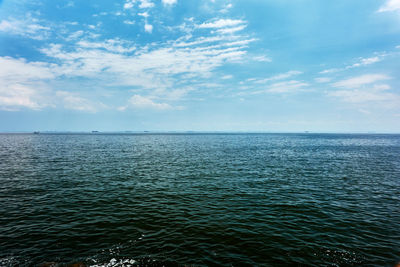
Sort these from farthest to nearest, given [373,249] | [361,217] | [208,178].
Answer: [208,178] → [361,217] → [373,249]

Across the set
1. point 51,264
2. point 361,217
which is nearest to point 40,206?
point 51,264

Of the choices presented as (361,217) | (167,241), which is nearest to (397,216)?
(361,217)

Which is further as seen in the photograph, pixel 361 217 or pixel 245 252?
pixel 361 217

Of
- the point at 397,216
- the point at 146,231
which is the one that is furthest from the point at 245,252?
the point at 397,216

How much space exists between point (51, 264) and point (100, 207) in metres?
10.4

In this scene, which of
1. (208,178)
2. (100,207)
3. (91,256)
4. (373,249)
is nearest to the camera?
(91,256)

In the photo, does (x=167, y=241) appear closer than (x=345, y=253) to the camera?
No

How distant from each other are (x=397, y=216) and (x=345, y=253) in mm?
12521

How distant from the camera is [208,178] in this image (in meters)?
38.4

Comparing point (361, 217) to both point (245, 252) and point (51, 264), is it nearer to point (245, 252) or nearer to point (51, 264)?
point (245, 252)

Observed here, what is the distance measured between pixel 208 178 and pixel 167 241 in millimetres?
22835

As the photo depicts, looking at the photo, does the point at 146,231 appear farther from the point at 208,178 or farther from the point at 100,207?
the point at 208,178

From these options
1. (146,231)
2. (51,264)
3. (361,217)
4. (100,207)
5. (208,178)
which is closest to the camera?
(51,264)

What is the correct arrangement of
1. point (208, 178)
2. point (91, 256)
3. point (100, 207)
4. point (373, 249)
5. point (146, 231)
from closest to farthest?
point (91, 256) < point (373, 249) < point (146, 231) < point (100, 207) < point (208, 178)
